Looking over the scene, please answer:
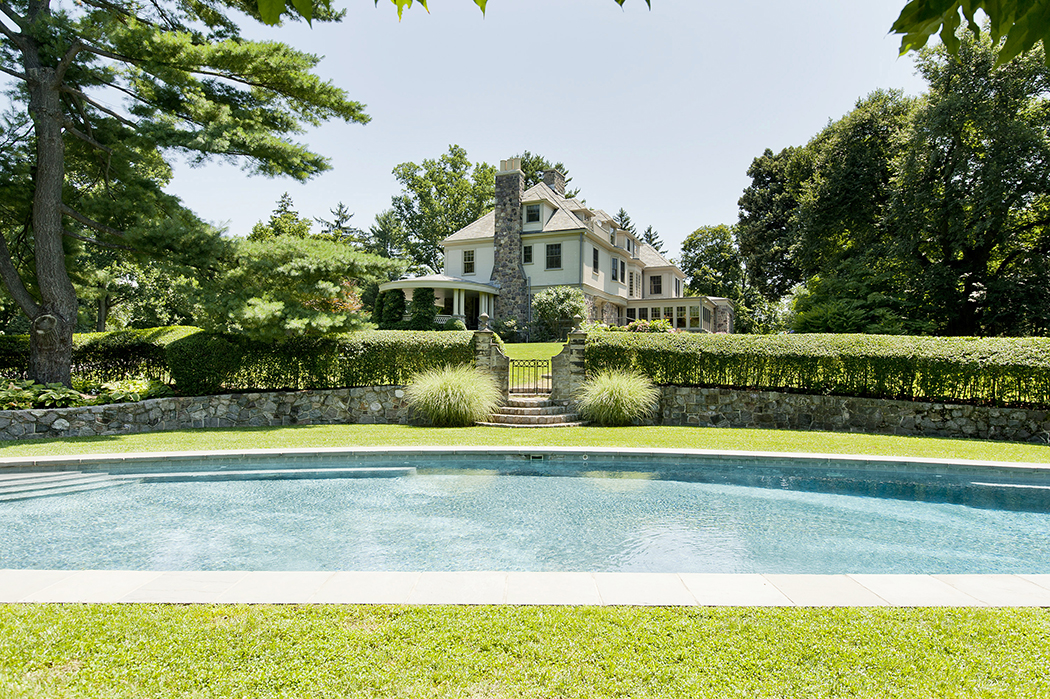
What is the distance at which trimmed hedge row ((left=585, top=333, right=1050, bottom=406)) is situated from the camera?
11203 mm

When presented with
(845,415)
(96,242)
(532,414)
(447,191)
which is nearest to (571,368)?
(532,414)

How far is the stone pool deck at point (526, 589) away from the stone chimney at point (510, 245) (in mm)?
26250

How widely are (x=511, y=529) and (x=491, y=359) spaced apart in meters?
8.57

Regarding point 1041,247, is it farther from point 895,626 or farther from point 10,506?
point 10,506

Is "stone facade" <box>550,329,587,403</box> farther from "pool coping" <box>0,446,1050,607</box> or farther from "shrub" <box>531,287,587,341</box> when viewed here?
"shrub" <box>531,287,587,341</box>

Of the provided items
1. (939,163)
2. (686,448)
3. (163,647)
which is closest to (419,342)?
(686,448)

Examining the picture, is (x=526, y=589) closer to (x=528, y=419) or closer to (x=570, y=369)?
(x=528, y=419)

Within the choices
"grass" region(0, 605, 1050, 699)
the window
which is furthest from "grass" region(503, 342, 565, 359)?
"grass" region(0, 605, 1050, 699)

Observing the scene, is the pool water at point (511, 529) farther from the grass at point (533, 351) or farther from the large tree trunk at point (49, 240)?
the grass at point (533, 351)

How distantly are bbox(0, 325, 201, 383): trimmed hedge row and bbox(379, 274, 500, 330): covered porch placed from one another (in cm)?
1419

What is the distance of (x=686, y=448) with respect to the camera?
9406 mm

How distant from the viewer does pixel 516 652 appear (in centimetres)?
272

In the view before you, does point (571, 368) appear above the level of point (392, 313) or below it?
below

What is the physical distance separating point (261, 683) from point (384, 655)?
53cm
